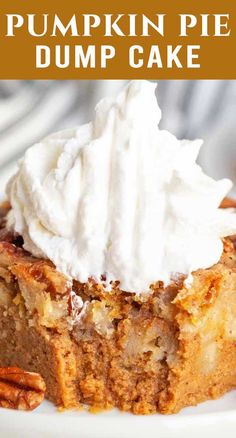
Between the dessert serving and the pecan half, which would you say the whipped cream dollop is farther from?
the pecan half

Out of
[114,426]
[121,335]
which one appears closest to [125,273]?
[121,335]

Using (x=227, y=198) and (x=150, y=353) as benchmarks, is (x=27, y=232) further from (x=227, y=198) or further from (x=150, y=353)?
(x=227, y=198)

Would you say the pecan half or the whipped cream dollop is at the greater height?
the whipped cream dollop

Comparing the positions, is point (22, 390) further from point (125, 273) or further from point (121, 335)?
point (125, 273)

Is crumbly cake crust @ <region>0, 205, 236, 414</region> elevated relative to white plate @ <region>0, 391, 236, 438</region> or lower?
elevated

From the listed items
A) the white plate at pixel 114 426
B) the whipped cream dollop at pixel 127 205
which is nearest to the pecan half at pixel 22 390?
the white plate at pixel 114 426

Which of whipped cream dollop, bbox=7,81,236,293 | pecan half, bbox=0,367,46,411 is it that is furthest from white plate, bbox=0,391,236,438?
whipped cream dollop, bbox=7,81,236,293

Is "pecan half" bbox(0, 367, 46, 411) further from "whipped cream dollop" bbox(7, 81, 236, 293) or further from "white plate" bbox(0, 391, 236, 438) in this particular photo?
"whipped cream dollop" bbox(7, 81, 236, 293)

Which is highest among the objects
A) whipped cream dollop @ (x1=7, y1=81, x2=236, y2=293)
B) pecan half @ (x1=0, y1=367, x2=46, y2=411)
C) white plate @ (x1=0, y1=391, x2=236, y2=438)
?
whipped cream dollop @ (x1=7, y1=81, x2=236, y2=293)

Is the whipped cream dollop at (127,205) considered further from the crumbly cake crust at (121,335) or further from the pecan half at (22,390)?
the pecan half at (22,390)

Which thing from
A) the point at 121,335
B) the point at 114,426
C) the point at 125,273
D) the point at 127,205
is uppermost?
the point at 127,205
